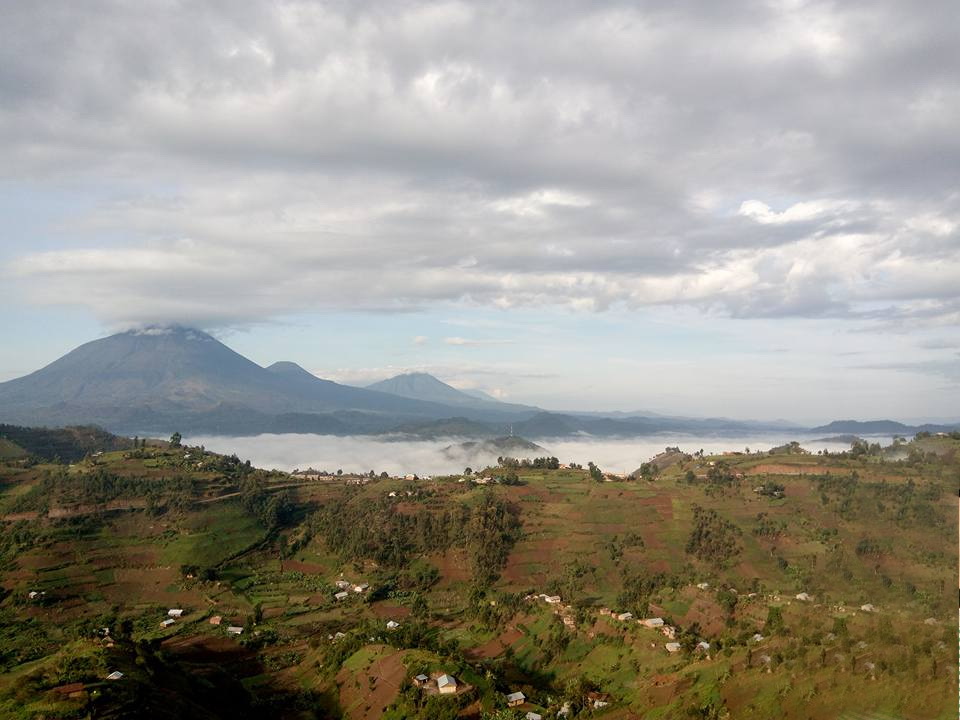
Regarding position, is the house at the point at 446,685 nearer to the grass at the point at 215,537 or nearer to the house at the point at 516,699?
the house at the point at 516,699

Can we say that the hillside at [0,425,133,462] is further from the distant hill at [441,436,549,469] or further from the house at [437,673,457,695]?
the house at [437,673,457,695]

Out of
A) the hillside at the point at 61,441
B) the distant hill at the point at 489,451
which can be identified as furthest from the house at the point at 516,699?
the distant hill at the point at 489,451

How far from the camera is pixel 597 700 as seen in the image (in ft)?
112

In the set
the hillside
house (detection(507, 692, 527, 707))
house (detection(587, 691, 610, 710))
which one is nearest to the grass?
house (detection(507, 692, 527, 707))

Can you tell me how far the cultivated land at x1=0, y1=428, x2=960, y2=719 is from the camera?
101ft

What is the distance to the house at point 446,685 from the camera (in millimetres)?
32281

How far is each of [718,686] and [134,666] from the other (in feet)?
91.7

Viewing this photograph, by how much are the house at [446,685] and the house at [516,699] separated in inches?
108

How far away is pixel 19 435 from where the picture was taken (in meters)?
108

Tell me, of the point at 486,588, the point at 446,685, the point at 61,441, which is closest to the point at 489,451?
the point at 61,441

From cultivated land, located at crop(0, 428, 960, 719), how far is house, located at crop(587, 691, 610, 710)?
19 centimetres

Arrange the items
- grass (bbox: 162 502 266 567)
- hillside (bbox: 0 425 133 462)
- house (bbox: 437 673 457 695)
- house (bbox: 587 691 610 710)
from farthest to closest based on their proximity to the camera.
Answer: hillside (bbox: 0 425 133 462)
grass (bbox: 162 502 266 567)
house (bbox: 587 691 610 710)
house (bbox: 437 673 457 695)

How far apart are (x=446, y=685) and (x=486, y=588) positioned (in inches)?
1031

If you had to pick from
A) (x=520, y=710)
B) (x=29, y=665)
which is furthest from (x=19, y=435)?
(x=520, y=710)
